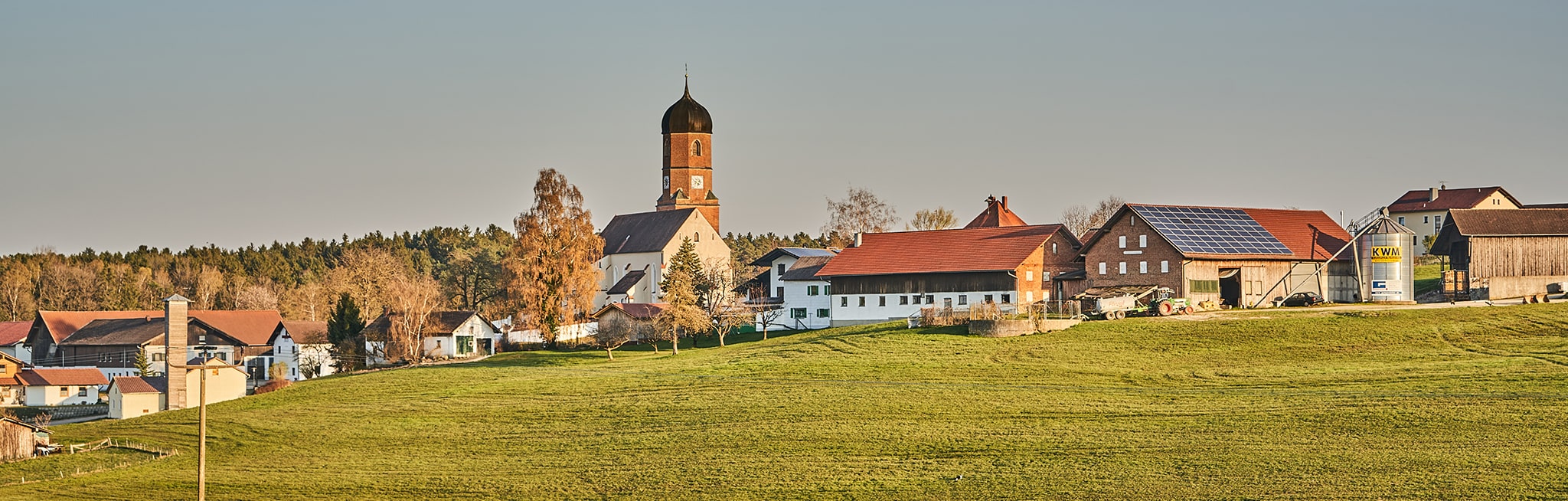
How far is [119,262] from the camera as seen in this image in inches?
5595

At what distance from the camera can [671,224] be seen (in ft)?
339

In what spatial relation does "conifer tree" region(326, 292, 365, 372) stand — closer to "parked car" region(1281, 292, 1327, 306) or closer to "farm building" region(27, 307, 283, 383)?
"farm building" region(27, 307, 283, 383)

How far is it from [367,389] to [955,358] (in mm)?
22668

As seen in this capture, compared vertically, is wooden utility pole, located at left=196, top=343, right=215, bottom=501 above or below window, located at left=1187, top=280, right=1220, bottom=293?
below

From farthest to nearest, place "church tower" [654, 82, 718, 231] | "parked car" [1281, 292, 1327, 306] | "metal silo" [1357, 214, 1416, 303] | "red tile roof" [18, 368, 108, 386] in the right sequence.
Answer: "church tower" [654, 82, 718, 231] → "red tile roof" [18, 368, 108, 386] → "parked car" [1281, 292, 1327, 306] → "metal silo" [1357, 214, 1416, 303]

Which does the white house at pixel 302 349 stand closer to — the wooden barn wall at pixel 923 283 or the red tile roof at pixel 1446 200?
the wooden barn wall at pixel 923 283

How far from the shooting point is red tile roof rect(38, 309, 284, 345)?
88.0 m

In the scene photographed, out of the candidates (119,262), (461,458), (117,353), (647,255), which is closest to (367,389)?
(461,458)

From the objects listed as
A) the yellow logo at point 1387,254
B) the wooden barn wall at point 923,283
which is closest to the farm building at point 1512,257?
the yellow logo at point 1387,254

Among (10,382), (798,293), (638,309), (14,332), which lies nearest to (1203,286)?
(798,293)

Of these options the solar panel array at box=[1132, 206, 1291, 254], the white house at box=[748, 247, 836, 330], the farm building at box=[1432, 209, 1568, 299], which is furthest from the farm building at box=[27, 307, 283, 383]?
the farm building at box=[1432, 209, 1568, 299]

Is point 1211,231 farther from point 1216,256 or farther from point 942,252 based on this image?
point 942,252

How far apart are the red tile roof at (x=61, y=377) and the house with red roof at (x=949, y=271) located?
38080 mm

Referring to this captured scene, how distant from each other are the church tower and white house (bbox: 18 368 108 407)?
47.1 meters
